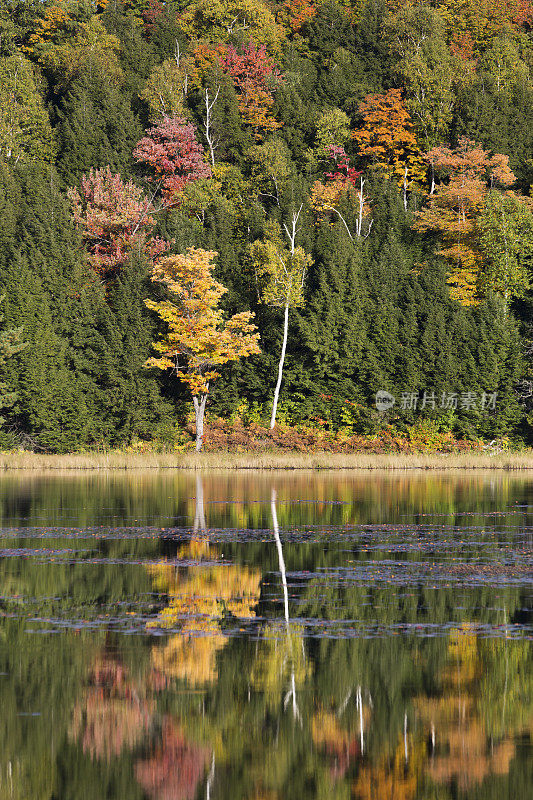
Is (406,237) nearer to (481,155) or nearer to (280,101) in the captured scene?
(481,155)

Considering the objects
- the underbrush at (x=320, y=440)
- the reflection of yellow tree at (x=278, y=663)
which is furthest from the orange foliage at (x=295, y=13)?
the reflection of yellow tree at (x=278, y=663)

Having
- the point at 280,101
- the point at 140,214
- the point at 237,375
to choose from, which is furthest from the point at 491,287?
the point at 280,101

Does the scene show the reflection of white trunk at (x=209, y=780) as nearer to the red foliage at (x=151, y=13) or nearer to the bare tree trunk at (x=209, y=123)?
the bare tree trunk at (x=209, y=123)

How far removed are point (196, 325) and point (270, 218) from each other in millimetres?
14550

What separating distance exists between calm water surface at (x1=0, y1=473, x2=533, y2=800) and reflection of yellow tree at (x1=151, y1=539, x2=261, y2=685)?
5 centimetres

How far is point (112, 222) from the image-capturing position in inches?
3019

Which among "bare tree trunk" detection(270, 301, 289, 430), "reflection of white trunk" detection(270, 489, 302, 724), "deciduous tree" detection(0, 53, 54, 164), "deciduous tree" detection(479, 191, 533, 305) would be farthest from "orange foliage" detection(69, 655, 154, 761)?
"deciduous tree" detection(0, 53, 54, 164)

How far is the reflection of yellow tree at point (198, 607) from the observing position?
1411 centimetres

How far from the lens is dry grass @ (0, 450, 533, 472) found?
63719 millimetres

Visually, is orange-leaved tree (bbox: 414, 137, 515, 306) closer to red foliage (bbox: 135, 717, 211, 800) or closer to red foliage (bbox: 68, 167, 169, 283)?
red foliage (bbox: 68, 167, 169, 283)

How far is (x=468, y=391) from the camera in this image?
69.8 m

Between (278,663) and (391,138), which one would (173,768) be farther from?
(391,138)

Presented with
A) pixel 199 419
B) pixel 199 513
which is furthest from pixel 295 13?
pixel 199 513

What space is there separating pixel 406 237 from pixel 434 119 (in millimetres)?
13862
